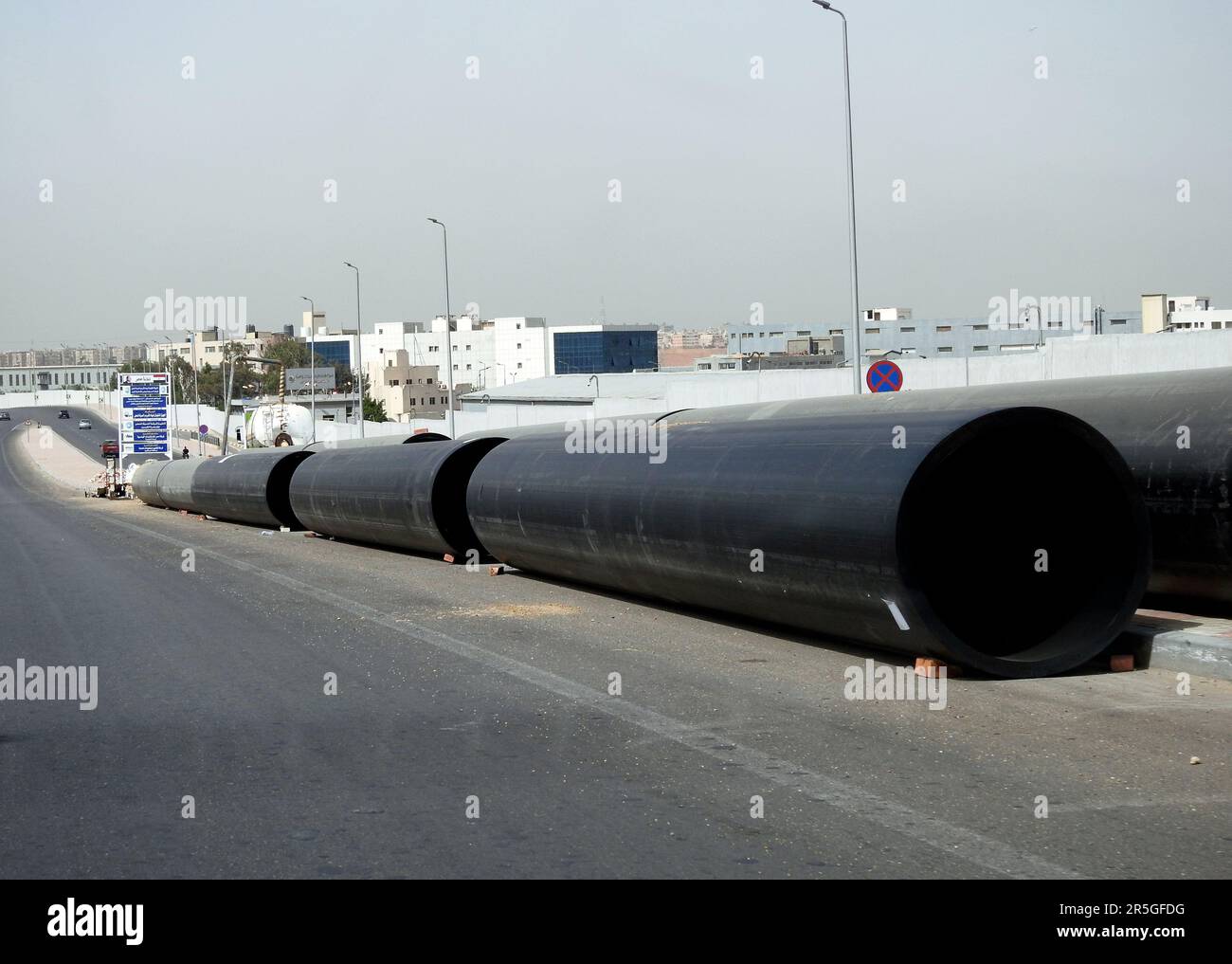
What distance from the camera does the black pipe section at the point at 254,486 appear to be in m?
30.5

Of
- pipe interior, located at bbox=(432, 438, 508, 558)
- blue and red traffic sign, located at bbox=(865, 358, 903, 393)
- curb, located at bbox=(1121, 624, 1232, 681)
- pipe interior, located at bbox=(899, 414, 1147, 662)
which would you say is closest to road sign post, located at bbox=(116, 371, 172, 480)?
pipe interior, located at bbox=(432, 438, 508, 558)

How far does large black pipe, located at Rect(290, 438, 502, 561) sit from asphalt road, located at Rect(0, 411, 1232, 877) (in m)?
7.04

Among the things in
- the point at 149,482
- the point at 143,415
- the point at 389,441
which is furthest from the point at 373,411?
the point at 389,441

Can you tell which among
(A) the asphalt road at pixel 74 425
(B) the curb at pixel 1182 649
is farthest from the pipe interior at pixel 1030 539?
(A) the asphalt road at pixel 74 425

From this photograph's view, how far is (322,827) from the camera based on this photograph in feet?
19.8

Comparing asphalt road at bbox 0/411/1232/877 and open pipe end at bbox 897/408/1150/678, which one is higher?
Result: open pipe end at bbox 897/408/1150/678

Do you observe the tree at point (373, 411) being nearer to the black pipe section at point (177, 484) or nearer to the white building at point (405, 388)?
the white building at point (405, 388)

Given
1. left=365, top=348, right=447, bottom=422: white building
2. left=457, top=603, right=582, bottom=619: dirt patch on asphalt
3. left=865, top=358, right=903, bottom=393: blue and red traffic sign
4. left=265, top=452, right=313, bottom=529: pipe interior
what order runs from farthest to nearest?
1. left=365, top=348, right=447, bottom=422: white building
2. left=265, top=452, right=313, bottom=529: pipe interior
3. left=865, top=358, right=903, bottom=393: blue and red traffic sign
4. left=457, top=603, right=582, bottom=619: dirt patch on asphalt

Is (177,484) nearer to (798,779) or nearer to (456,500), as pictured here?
(456,500)

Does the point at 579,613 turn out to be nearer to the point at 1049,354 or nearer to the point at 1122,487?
A: the point at 1122,487

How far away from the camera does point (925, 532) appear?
32.0 feet

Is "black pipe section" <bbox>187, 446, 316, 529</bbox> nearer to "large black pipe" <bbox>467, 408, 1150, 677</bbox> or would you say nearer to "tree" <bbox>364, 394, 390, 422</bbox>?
"large black pipe" <bbox>467, 408, 1150, 677</bbox>

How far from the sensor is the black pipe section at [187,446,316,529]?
100 ft
